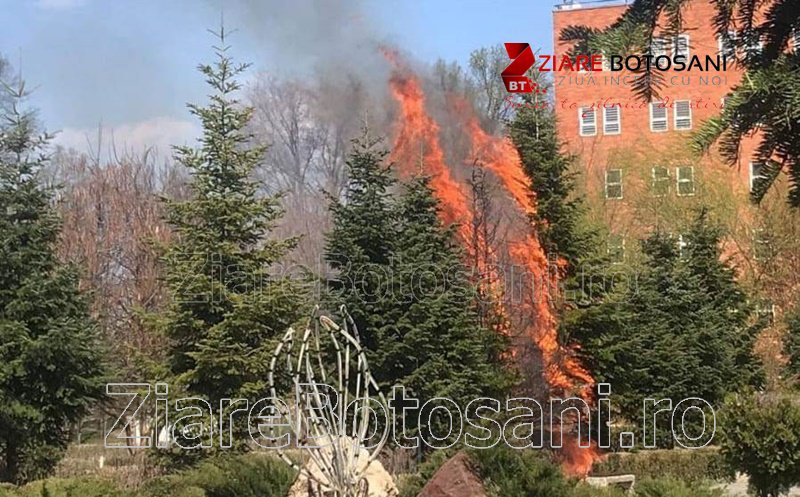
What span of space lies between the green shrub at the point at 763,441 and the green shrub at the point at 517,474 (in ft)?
11.7

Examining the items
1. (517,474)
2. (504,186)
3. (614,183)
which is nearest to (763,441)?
(517,474)

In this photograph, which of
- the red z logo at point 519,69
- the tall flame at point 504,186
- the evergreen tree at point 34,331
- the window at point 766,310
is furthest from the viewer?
the window at point 766,310

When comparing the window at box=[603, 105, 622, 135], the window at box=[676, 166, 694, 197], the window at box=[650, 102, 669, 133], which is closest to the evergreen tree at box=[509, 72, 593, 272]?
the window at box=[676, 166, 694, 197]

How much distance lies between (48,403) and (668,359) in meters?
11.6

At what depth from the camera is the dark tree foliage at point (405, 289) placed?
563 inches

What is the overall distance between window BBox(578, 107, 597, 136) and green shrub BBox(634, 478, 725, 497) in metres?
21.8

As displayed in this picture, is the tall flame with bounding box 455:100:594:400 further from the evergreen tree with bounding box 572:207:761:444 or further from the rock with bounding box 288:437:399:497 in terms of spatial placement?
the rock with bounding box 288:437:399:497

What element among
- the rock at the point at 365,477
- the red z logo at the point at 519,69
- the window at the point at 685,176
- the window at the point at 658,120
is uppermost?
A: the window at the point at 658,120

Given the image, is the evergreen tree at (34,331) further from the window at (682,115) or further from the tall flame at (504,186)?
the window at (682,115)

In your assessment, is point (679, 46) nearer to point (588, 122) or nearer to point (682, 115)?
point (682, 115)

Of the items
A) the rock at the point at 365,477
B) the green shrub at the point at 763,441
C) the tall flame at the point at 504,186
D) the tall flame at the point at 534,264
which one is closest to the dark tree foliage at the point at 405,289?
the tall flame at the point at 504,186

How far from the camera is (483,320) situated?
53.7 feet

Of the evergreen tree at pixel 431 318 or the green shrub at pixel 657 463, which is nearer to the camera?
the evergreen tree at pixel 431 318

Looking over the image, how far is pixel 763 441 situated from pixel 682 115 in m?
18.6
